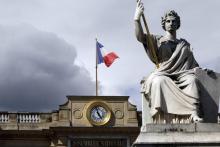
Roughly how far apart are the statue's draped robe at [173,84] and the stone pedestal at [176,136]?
0.35 m

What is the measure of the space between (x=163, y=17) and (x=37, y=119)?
35.3 metres

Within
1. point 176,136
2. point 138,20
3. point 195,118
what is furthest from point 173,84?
point 138,20

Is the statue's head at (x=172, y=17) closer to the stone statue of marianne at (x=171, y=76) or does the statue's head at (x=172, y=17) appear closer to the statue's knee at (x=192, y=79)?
the stone statue of marianne at (x=171, y=76)

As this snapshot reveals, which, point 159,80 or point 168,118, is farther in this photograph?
point 159,80

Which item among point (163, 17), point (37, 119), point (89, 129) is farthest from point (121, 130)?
point (163, 17)

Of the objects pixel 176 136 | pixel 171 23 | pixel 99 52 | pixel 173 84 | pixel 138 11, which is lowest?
pixel 176 136

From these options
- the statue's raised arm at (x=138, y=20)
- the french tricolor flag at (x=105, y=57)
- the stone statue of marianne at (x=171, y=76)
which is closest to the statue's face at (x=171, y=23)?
the stone statue of marianne at (x=171, y=76)

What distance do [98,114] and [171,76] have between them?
3366cm

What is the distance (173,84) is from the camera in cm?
898

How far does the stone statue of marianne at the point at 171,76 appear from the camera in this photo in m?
8.87

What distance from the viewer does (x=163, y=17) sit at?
9672 millimetres

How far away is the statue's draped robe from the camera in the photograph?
29.1 ft

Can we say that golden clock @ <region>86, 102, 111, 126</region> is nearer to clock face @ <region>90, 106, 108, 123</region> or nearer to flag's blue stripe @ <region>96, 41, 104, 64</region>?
clock face @ <region>90, 106, 108, 123</region>

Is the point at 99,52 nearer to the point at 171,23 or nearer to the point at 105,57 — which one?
the point at 105,57
